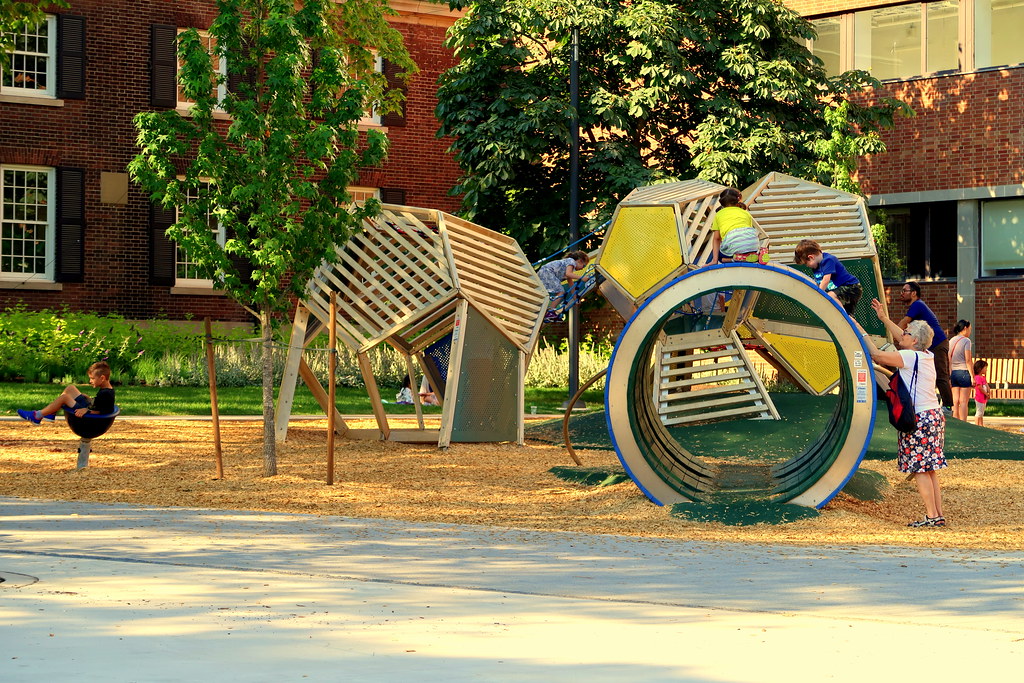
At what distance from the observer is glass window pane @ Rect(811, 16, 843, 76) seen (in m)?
31.9

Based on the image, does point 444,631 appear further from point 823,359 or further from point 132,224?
point 132,224

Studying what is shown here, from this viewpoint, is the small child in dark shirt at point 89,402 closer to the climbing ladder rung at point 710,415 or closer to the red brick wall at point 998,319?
the climbing ladder rung at point 710,415

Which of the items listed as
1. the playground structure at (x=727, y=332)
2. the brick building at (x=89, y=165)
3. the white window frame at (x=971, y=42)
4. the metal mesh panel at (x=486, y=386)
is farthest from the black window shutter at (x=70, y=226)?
the white window frame at (x=971, y=42)

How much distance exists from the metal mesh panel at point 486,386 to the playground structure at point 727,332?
4.90 feet

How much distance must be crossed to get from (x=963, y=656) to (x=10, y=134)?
2624 cm

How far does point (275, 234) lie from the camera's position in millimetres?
13336

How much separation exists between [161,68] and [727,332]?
56.4 ft

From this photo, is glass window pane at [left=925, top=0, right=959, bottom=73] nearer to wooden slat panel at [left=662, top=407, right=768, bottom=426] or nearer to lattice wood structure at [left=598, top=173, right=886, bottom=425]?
lattice wood structure at [left=598, top=173, right=886, bottom=425]

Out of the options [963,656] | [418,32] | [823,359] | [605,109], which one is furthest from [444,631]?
[418,32]

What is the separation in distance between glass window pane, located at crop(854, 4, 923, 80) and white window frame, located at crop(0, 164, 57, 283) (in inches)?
685

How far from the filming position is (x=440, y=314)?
16516 millimetres

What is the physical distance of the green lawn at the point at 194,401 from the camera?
20578 mm

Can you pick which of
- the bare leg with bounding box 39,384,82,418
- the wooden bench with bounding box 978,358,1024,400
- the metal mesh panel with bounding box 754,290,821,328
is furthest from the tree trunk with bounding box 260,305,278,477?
the wooden bench with bounding box 978,358,1024,400

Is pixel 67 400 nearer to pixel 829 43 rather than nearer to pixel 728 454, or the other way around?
pixel 728 454
